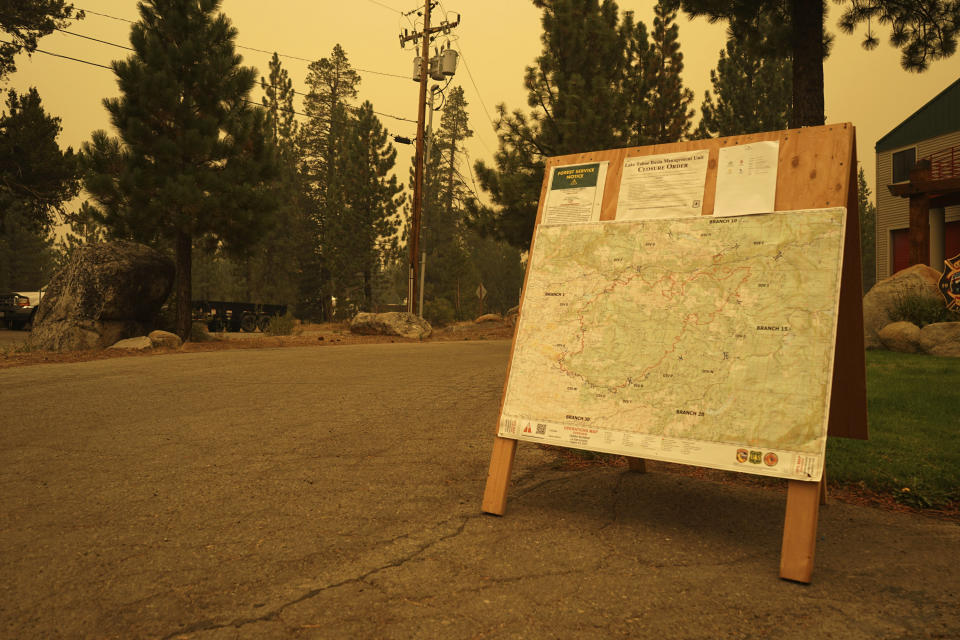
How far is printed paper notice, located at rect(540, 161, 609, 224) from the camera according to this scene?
3740mm

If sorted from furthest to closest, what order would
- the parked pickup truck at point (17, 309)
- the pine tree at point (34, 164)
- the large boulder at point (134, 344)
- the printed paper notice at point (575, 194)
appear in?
the parked pickup truck at point (17, 309) → the pine tree at point (34, 164) → the large boulder at point (134, 344) → the printed paper notice at point (575, 194)

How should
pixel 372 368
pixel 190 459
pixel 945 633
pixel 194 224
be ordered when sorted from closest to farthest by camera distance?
pixel 945 633
pixel 190 459
pixel 372 368
pixel 194 224

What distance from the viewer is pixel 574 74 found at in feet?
68.5

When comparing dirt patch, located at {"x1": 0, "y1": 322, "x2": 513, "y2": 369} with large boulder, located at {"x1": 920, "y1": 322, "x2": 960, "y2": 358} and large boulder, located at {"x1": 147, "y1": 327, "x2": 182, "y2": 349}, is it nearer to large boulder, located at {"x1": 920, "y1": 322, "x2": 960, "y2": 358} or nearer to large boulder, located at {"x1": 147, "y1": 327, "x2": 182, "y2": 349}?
large boulder, located at {"x1": 147, "y1": 327, "x2": 182, "y2": 349}

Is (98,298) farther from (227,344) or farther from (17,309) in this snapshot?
(17,309)

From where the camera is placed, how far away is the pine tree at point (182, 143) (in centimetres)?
1442

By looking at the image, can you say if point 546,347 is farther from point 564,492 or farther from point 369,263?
point 369,263

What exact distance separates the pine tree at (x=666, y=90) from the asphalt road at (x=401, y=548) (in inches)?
894

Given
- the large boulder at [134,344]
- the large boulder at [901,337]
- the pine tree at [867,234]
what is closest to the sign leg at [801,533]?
the large boulder at [901,337]

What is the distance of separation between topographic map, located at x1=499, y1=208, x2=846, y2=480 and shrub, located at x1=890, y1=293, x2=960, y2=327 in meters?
10.9

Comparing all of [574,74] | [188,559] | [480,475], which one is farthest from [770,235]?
[574,74]

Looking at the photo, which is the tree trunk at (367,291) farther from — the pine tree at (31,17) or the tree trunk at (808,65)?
the tree trunk at (808,65)

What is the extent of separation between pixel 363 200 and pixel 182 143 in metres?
22.0

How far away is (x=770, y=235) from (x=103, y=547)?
361cm
